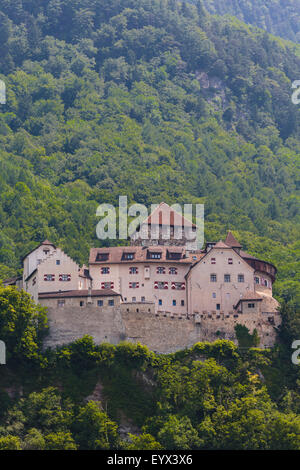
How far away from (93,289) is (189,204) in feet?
215

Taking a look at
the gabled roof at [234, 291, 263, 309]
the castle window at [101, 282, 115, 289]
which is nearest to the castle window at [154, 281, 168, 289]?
the castle window at [101, 282, 115, 289]

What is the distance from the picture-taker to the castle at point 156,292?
10188cm

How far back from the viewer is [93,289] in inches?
4250

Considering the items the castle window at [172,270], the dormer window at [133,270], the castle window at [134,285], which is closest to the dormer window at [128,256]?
the dormer window at [133,270]

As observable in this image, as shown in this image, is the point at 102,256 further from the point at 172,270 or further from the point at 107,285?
the point at 172,270

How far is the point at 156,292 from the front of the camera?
110000 millimetres

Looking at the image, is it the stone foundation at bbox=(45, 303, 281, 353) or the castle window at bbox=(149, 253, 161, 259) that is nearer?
the stone foundation at bbox=(45, 303, 281, 353)

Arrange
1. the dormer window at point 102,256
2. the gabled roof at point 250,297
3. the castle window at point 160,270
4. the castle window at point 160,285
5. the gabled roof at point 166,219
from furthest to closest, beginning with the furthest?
1. the gabled roof at point 166,219
2. the dormer window at point 102,256
3. the castle window at point 160,270
4. the castle window at point 160,285
5. the gabled roof at point 250,297

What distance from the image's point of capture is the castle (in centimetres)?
10188

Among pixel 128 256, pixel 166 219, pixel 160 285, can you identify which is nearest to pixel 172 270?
pixel 160 285

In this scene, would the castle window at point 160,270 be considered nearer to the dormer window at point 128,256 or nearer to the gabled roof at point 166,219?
the dormer window at point 128,256

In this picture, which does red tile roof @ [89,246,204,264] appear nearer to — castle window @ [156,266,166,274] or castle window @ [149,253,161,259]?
castle window @ [149,253,161,259]
